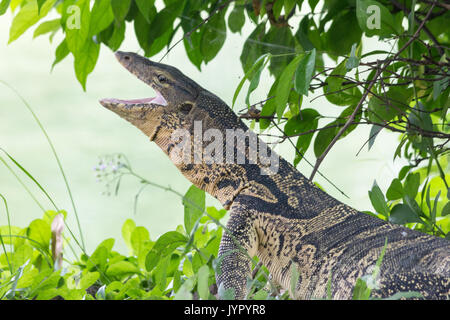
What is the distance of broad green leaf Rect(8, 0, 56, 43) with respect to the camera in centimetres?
150

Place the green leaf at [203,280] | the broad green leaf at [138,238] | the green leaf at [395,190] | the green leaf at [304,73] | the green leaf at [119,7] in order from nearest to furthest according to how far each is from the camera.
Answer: the green leaf at [203,280] < the green leaf at [304,73] < the green leaf at [119,7] < the green leaf at [395,190] < the broad green leaf at [138,238]

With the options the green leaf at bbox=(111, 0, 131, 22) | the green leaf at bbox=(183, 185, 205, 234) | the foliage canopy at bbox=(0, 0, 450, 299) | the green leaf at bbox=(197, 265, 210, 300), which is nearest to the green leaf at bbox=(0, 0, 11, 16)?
the foliage canopy at bbox=(0, 0, 450, 299)

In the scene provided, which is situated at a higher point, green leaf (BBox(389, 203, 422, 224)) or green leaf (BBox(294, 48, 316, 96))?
Answer: green leaf (BBox(294, 48, 316, 96))

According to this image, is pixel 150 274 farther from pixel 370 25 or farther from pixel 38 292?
pixel 370 25

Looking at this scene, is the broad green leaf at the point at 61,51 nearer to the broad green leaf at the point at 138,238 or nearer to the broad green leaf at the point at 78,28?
the broad green leaf at the point at 78,28

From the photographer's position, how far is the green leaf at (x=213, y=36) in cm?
154

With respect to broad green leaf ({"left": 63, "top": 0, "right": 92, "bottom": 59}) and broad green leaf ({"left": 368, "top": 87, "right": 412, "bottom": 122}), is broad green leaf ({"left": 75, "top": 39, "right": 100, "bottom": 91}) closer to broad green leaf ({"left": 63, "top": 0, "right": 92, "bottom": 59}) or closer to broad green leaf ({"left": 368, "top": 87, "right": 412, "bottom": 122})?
broad green leaf ({"left": 63, "top": 0, "right": 92, "bottom": 59})

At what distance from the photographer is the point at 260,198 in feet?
3.72

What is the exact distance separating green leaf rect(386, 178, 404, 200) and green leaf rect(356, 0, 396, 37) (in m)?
0.48

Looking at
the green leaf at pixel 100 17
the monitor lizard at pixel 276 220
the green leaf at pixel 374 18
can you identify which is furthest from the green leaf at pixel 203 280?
the green leaf at pixel 100 17

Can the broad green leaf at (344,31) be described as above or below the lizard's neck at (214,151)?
above

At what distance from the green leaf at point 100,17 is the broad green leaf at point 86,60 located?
6 centimetres
